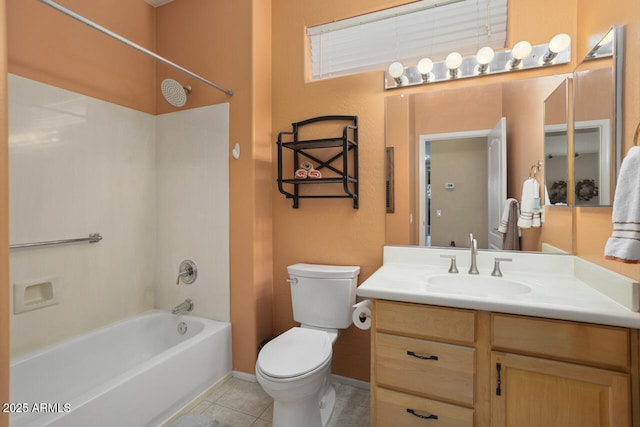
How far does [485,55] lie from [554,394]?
62.8 inches

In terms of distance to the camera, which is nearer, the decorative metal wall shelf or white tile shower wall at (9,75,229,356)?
white tile shower wall at (9,75,229,356)

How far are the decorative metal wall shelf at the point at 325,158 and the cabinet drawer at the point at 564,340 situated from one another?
42.5 inches

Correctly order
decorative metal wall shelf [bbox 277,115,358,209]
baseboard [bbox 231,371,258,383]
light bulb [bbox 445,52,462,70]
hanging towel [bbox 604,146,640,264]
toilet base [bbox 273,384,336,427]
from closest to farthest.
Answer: hanging towel [bbox 604,146,640,264] < toilet base [bbox 273,384,336,427] < light bulb [bbox 445,52,462,70] < decorative metal wall shelf [bbox 277,115,358,209] < baseboard [bbox 231,371,258,383]

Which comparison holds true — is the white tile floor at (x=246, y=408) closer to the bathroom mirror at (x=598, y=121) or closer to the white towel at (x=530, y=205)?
the white towel at (x=530, y=205)

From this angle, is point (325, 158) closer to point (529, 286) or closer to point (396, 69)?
point (396, 69)

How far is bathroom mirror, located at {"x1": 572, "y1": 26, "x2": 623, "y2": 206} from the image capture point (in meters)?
1.16

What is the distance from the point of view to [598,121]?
1264mm

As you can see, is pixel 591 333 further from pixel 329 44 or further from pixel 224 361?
pixel 329 44

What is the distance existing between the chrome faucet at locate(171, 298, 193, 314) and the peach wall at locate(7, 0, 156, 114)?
1.53m

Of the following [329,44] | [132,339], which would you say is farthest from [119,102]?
[132,339]

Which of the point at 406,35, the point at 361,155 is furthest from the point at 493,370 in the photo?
the point at 406,35

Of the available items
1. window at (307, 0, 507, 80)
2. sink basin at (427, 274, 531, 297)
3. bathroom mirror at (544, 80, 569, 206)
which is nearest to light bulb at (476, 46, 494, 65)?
window at (307, 0, 507, 80)

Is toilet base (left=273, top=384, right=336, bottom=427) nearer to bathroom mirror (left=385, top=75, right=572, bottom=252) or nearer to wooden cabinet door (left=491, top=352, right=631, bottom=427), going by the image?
wooden cabinet door (left=491, top=352, right=631, bottom=427)

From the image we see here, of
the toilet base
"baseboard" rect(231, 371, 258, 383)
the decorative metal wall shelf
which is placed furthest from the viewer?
"baseboard" rect(231, 371, 258, 383)
